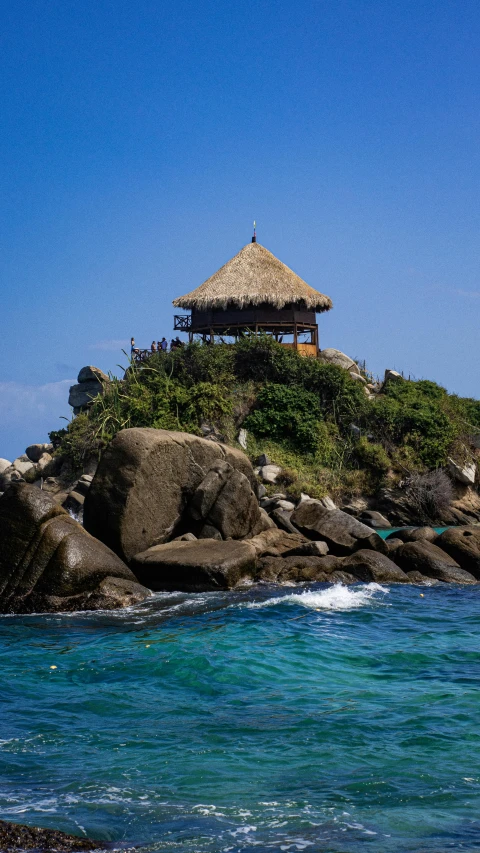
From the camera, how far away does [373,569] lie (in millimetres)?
18578

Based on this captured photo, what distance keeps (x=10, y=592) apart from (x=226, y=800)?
28.6ft

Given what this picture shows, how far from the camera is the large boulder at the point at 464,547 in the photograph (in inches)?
786

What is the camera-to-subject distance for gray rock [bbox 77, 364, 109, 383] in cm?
4191

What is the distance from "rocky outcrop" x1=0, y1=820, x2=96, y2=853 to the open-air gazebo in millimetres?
33077

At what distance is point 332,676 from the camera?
11289 mm

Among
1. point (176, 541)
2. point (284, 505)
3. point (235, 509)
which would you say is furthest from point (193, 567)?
point (284, 505)

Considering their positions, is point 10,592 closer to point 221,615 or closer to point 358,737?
point 221,615

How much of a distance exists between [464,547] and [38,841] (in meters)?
15.6

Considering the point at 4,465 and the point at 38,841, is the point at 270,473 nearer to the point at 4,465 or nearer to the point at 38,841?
the point at 4,465

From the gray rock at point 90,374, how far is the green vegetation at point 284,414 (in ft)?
13.6

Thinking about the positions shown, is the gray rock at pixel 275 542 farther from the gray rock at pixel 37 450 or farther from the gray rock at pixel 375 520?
the gray rock at pixel 37 450

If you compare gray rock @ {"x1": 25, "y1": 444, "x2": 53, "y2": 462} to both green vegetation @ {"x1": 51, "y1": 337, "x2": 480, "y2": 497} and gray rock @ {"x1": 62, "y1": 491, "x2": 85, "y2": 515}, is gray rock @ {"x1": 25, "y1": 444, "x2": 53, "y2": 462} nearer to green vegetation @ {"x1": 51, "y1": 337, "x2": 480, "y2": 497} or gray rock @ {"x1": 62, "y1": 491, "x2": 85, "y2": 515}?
green vegetation @ {"x1": 51, "y1": 337, "x2": 480, "y2": 497}

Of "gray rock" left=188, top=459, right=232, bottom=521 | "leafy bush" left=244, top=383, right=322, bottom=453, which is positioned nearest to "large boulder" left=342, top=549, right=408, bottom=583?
"gray rock" left=188, top=459, right=232, bottom=521

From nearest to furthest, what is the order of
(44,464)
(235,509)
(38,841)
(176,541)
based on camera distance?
1. (38,841)
2. (176,541)
3. (235,509)
4. (44,464)
